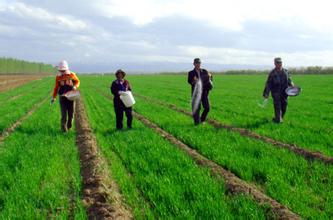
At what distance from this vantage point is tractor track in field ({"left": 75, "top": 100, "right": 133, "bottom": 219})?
4957 millimetres

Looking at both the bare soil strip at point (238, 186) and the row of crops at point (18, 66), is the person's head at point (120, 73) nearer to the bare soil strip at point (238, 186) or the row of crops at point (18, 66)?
the bare soil strip at point (238, 186)

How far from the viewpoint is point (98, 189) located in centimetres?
581

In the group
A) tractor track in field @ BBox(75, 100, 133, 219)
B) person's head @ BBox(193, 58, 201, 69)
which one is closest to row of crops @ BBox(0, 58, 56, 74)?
person's head @ BBox(193, 58, 201, 69)

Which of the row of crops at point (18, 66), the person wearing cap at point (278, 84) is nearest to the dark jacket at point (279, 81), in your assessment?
the person wearing cap at point (278, 84)

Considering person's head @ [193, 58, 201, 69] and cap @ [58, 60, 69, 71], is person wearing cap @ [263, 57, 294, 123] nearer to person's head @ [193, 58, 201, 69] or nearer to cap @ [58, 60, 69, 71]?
person's head @ [193, 58, 201, 69]

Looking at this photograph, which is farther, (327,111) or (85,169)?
(327,111)

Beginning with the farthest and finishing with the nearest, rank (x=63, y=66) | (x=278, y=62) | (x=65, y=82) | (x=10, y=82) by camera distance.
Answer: (x=10, y=82), (x=278, y=62), (x=65, y=82), (x=63, y=66)

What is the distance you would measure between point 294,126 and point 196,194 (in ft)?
23.2

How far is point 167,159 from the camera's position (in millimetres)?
7363

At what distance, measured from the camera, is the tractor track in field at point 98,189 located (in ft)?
16.3

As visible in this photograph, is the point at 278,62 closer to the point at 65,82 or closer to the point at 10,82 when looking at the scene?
the point at 65,82

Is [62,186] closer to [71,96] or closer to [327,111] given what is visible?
[71,96]

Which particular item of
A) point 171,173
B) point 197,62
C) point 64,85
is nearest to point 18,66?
point 64,85

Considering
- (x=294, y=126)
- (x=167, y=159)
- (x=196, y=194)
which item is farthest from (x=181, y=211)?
(x=294, y=126)
